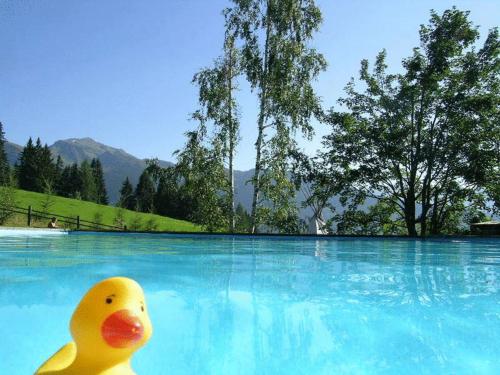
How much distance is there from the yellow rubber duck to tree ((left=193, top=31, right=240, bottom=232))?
1431cm

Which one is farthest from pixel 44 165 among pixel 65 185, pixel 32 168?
pixel 65 185

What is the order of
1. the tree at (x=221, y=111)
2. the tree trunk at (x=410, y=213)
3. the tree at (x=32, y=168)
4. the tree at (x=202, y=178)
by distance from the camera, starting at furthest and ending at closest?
the tree at (x=32, y=168) < the tree trunk at (x=410, y=213) < the tree at (x=221, y=111) < the tree at (x=202, y=178)

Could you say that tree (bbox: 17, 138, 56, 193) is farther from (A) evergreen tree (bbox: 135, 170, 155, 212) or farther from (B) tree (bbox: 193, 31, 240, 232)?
(B) tree (bbox: 193, 31, 240, 232)

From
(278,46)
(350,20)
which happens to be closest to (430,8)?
(350,20)

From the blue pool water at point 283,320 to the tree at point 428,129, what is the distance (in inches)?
450

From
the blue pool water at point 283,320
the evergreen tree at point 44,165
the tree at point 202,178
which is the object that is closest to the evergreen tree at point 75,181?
the evergreen tree at point 44,165

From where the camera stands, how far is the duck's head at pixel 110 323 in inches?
43.2

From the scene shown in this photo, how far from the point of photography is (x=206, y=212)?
1524 cm

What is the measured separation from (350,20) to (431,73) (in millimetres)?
3519

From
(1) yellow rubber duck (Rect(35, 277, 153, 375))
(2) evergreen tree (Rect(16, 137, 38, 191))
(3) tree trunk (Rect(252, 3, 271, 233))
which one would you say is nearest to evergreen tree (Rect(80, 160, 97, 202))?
(2) evergreen tree (Rect(16, 137, 38, 191))

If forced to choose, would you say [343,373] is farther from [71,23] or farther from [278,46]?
[71,23]

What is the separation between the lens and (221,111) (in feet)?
51.2

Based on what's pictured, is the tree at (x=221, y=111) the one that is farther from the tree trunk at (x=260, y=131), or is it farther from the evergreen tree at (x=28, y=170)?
the evergreen tree at (x=28, y=170)

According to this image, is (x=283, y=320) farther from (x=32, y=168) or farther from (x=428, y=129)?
(x=32, y=168)
